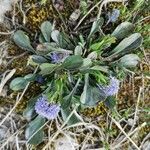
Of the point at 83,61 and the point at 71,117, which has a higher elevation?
the point at 83,61

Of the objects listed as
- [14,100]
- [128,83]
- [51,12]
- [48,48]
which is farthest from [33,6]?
[128,83]

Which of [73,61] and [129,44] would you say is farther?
[129,44]

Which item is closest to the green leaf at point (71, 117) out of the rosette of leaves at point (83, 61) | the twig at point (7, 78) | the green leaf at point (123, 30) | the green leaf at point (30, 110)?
the rosette of leaves at point (83, 61)

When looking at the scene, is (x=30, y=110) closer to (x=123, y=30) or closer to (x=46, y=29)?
(x=46, y=29)

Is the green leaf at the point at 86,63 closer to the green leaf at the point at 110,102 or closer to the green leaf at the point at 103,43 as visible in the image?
the green leaf at the point at 103,43

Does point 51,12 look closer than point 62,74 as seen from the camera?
No

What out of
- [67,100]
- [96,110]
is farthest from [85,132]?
[67,100]

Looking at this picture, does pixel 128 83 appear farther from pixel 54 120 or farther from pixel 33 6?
pixel 33 6
